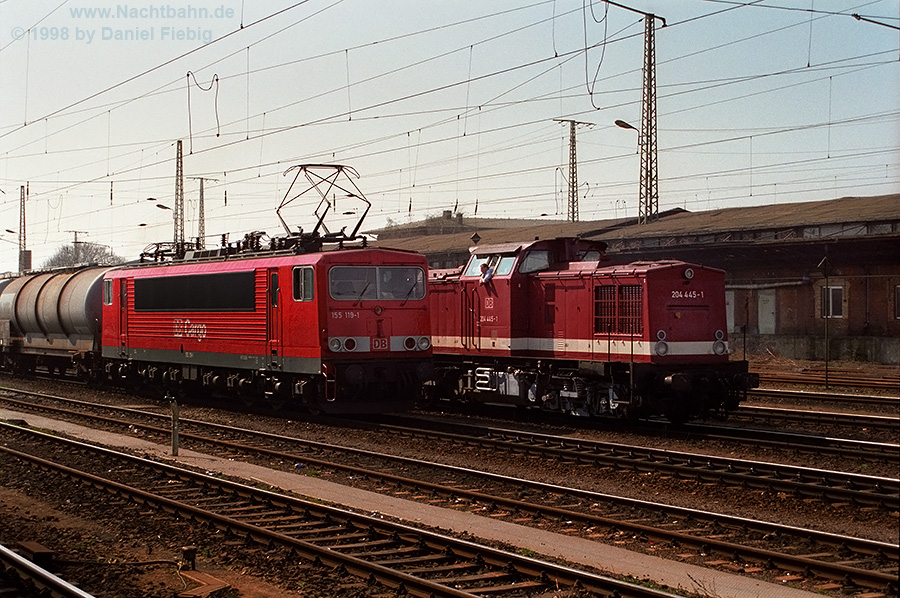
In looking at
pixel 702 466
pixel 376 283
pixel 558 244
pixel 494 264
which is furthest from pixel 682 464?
pixel 376 283

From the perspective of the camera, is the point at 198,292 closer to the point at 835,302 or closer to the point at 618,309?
the point at 618,309

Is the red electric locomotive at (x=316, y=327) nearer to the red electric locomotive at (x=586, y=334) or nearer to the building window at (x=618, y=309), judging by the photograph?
the red electric locomotive at (x=586, y=334)

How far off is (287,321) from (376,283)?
205 centimetres

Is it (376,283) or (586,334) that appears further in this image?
(376,283)

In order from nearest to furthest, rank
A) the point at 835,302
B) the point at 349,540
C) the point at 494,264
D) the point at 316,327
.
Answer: the point at 349,540
the point at 316,327
the point at 494,264
the point at 835,302

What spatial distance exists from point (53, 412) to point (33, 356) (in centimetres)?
1281

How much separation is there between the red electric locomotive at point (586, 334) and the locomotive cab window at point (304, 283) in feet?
12.5

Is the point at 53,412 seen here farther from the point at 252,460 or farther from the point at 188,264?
the point at 252,460

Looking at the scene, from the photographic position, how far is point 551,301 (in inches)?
778

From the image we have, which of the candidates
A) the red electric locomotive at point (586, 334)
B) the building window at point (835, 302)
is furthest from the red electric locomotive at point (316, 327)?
the building window at point (835, 302)

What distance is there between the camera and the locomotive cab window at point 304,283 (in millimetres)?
19516

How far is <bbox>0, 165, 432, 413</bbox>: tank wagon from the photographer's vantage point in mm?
19578

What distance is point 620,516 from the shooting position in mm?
11641

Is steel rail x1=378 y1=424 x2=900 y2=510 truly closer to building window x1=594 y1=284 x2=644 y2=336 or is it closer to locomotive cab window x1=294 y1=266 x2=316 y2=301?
building window x1=594 y1=284 x2=644 y2=336
